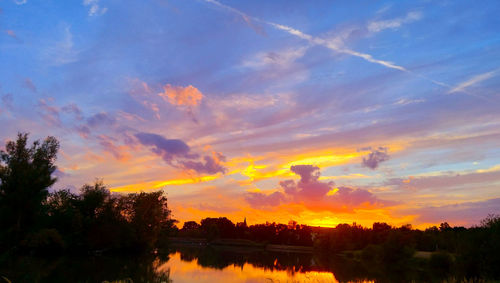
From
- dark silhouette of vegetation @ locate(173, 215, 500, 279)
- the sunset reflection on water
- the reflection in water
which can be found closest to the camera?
the sunset reflection on water

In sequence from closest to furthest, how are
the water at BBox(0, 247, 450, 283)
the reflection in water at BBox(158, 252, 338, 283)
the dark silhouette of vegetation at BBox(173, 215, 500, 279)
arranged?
the water at BBox(0, 247, 450, 283)
the reflection in water at BBox(158, 252, 338, 283)
the dark silhouette of vegetation at BBox(173, 215, 500, 279)

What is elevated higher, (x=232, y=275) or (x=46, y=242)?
(x=46, y=242)

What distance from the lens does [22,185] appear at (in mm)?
53375

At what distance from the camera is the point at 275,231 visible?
636 feet

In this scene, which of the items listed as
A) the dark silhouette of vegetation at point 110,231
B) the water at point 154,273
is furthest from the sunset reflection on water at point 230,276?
the dark silhouette of vegetation at point 110,231

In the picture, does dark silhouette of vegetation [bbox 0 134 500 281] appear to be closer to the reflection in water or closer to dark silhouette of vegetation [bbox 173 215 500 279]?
dark silhouette of vegetation [bbox 173 215 500 279]

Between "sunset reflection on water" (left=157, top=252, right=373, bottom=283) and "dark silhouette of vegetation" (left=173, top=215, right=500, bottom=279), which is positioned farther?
"dark silhouette of vegetation" (left=173, top=215, right=500, bottom=279)

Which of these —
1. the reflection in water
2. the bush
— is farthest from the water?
the bush

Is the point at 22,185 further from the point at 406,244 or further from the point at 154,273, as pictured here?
Answer: the point at 406,244

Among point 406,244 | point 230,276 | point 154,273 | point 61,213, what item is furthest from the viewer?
point 406,244

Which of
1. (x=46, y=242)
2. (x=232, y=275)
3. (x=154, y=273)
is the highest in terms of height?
(x=46, y=242)

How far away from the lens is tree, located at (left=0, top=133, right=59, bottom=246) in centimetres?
5291

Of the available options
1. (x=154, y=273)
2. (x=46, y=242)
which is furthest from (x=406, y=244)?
(x=46, y=242)

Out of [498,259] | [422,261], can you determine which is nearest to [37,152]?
[498,259]
